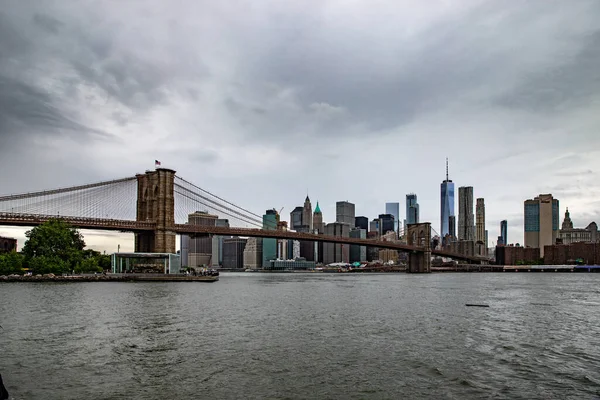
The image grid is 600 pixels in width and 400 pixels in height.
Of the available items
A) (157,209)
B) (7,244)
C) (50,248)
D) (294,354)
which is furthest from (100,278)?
(7,244)

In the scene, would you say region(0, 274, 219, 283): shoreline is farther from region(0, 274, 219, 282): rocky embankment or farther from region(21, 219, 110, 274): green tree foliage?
region(21, 219, 110, 274): green tree foliage

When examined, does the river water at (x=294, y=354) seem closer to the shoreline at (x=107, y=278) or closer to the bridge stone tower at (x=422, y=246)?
the shoreline at (x=107, y=278)

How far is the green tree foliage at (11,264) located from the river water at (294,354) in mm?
52008

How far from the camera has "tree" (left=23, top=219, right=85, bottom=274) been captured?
78000mm

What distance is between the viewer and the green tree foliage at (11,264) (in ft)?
259

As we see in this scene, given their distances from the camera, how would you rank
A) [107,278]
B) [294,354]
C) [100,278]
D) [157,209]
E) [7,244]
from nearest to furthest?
1. [294,354]
2. [100,278]
3. [107,278]
4. [157,209]
5. [7,244]

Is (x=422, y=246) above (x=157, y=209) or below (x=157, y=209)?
below

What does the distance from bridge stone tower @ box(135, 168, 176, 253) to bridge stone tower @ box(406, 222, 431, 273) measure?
99400 mm

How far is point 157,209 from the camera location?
298 feet

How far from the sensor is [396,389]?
1548cm

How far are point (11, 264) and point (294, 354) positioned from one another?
76.3 metres

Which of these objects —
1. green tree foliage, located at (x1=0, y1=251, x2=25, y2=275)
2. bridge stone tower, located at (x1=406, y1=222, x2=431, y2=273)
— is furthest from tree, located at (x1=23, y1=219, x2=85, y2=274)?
bridge stone tower, located at (x1=406, y1=222, x2=431, y2=273)

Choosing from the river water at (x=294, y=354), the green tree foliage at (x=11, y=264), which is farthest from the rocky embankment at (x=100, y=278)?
the river water at (x=294, y=354)

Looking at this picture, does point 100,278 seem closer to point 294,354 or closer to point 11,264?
point 11,264
